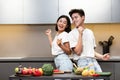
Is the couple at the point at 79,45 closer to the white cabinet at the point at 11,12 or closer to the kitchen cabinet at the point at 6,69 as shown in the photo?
the kitchen cabinet at the point at 6,69

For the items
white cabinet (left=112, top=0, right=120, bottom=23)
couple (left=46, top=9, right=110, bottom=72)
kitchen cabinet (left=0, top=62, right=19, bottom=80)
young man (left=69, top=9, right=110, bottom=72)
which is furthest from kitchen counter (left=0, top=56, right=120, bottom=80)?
young man (left=69, top=9, right=110, bottom=72)

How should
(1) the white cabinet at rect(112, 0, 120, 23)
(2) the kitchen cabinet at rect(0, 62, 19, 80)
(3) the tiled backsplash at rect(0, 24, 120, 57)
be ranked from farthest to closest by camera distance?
(3) the tiled backsplash at rect(0, 24, 120, 57)
(1) the white cabinet at rect(112, 0, 120, 23)
(2) the kitchen cabinet at rect(0, 62, 19, 80)

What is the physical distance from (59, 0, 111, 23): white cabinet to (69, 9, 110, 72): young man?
60.1 inches

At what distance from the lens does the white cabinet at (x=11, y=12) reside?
5016mm

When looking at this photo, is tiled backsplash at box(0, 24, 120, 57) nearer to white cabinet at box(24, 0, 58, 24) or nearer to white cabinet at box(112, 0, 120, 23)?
white cabinet at box(24, 0, 58, 24)

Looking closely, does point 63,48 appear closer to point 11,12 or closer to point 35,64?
point 35,64

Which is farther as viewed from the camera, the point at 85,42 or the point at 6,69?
the point at 6,69

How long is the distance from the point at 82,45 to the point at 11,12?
84.6 inches

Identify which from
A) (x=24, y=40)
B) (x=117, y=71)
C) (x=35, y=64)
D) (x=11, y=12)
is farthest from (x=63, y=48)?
(x=24, y=40)

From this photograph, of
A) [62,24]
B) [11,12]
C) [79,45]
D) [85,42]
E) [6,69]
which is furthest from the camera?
[11,12]

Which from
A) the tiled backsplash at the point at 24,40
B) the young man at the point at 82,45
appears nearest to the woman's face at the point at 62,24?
the young man at the point at 82,45

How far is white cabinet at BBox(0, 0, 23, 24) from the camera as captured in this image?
502cm

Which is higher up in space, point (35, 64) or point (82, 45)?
point (82, 45)

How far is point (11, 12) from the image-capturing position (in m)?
5.03
